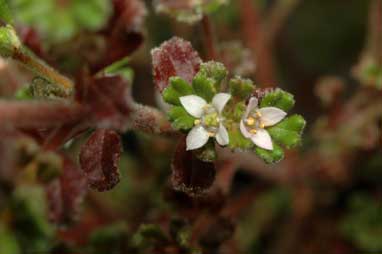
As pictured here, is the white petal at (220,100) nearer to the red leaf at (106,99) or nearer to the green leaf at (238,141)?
the green leaf at (238,141)

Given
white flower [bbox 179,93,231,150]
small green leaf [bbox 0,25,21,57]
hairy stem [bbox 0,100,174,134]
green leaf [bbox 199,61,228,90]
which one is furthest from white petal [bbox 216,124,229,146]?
small green leaf [bbox 0,25,21,57]

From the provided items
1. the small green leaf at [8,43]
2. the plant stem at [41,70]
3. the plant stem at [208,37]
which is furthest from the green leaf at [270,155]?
the plant stem at [208,37]

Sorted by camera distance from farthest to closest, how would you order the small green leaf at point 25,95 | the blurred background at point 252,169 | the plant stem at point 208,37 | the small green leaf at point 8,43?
the plant stem at point 208,37
the blurred background at point 252,169
the small green leaf at point 25,95
the small green leaf at point 8,43

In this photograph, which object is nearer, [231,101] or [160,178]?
[231,101]

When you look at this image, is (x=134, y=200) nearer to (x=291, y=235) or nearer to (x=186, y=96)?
(x=291, y=235)

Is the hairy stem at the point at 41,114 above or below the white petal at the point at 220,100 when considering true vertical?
A: below

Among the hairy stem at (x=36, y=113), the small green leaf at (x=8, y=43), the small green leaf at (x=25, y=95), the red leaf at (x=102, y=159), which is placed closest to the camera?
the hairy stem at (x=36, y=113)

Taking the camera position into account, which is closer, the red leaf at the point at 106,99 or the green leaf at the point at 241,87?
the red leaf at the point at 106,99

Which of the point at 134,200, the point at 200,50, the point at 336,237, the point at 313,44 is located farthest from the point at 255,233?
the point at 313,44
